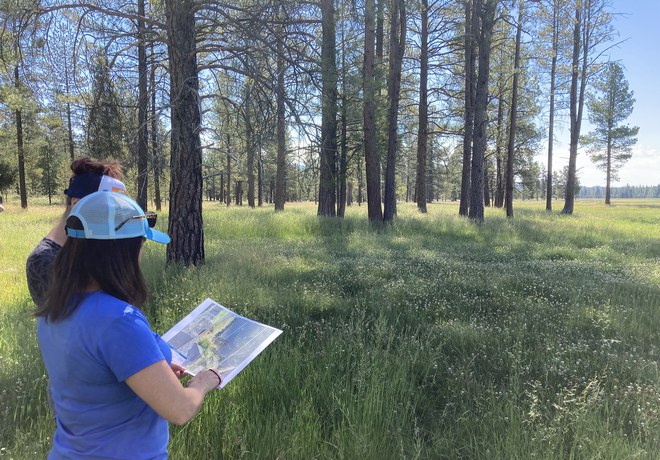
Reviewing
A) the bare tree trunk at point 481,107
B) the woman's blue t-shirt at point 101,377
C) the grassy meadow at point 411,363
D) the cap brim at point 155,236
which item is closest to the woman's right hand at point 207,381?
the woman's blue t-shirt at point 101,377

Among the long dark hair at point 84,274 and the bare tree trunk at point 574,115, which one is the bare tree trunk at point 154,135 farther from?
the bare tree trunk at point 574,115

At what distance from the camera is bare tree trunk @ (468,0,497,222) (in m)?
13.4

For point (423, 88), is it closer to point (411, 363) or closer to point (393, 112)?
point (393, 112)

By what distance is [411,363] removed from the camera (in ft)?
10.7

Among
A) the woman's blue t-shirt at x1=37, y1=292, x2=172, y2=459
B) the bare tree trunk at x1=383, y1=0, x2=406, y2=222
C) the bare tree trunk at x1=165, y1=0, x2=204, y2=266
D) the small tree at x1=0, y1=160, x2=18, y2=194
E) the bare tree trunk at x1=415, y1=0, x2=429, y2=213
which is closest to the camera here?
Answer: the woman's blue t-shirt at x1=37, y1=292, x2=172, y2=459

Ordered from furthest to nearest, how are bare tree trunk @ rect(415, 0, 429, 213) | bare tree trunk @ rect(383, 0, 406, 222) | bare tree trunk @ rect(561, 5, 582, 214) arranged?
1. bare tree trunk @ rect(561, 5, 582, 214)
2. bare tree trunk @ rect(415, 0, 429, 213)
3. bare tree trunk @ rect(383, 0, 406, 222)

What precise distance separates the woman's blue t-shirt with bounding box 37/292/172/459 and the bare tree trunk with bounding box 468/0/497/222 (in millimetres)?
14656

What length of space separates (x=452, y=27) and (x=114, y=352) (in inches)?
756

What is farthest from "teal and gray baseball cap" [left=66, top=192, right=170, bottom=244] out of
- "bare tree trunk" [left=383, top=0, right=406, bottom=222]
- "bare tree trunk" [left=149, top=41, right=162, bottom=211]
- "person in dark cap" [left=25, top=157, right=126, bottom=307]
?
"bare tree trunk" [left=383, top=0, right=406, bottom=222]

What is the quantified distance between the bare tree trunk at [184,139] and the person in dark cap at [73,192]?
144 inches

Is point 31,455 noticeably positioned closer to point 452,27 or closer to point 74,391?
point 74,391

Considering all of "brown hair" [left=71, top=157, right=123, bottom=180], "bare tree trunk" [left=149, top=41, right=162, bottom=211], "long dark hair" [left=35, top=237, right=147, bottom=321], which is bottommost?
"long dark hair" [left=35, top=237, right=147, bottom=321]

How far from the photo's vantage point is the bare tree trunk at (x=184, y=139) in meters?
5.70

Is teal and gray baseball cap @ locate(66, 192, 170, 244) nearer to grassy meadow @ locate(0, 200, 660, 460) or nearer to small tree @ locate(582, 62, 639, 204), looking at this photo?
grassy meadow @ locate(0, 200, 660, 460)
